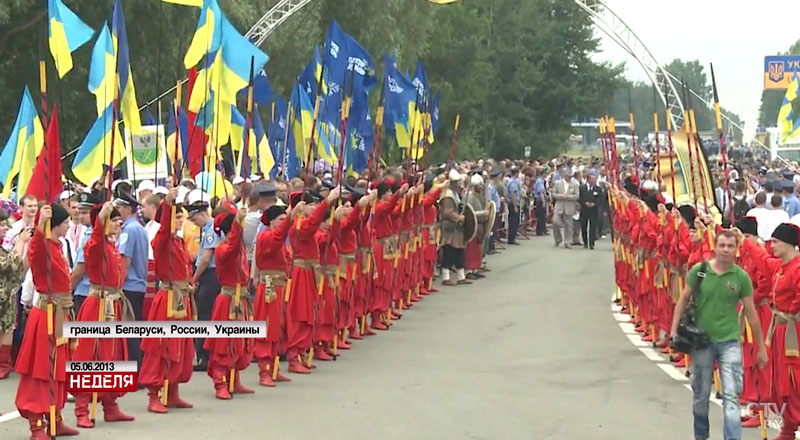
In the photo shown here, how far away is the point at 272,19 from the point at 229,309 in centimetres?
2743

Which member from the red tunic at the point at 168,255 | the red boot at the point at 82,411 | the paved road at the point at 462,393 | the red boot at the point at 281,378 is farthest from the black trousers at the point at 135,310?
the red boot at the point at 281,378

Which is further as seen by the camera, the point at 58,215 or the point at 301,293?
the point at 301,293

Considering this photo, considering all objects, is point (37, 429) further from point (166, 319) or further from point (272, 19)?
point (272, 19)

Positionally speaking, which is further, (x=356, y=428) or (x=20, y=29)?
(x=20, y=29)

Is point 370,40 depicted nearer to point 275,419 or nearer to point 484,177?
point 484,177

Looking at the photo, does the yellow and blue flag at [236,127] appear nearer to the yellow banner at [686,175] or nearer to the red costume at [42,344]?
the yellow banner at [686,175]

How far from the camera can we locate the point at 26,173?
17453mm

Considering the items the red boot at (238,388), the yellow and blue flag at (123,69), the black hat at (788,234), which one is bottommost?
the red boot at (238,388)

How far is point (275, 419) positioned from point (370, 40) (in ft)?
100

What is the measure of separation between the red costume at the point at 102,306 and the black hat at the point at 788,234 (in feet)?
16.7

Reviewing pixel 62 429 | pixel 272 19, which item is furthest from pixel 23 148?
pixel 272 19

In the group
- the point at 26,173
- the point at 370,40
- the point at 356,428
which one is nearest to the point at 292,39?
the point at 370,40

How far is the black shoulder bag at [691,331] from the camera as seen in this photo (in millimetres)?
10070

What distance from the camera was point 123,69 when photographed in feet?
49.0
